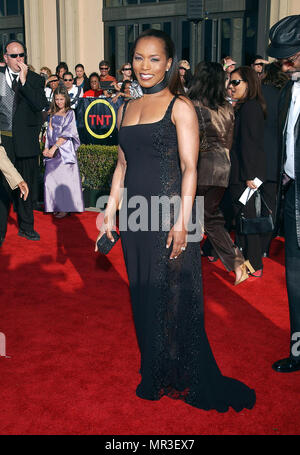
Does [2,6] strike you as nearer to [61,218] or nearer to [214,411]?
[61,218]

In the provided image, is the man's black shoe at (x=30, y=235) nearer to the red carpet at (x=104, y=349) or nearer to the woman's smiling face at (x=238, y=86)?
the red carpet at (x=104, y=349)

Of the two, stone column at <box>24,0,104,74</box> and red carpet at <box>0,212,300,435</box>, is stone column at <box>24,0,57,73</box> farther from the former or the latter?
red carpet at <box>0,212,300,435</box>

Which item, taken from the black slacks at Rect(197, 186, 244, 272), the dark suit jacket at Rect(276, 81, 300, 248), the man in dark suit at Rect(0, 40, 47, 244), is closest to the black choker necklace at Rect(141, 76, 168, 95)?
the dark suit jacket at Rect(276, 81, 300, 248)

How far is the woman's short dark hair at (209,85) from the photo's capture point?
4934mm

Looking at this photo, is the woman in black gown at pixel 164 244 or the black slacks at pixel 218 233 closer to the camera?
the woman in black gown at pixel 164 244

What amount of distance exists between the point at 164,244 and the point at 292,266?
3.34 feet

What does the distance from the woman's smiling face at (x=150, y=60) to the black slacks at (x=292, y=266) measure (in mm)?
1209

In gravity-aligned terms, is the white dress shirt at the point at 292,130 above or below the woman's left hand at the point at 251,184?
above

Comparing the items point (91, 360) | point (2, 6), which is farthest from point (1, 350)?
point (2, 6)

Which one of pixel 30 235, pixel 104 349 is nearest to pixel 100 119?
pixel 30 235

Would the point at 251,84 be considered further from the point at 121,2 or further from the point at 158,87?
the point at 121,2

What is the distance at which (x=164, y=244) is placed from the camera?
9.97 ft

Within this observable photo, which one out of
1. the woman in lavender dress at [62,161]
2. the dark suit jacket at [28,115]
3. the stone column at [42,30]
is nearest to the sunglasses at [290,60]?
the dark suit jacket at [28,115]

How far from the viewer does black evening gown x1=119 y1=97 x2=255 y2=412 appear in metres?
2.98
